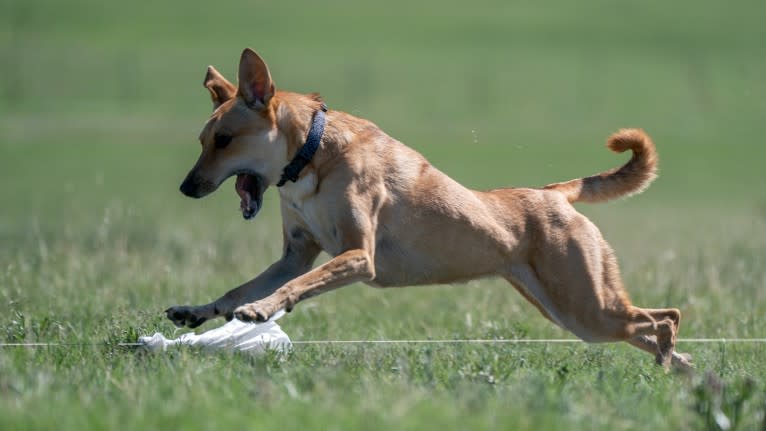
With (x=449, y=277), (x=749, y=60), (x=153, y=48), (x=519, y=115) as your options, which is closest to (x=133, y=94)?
(x=153, y=48)

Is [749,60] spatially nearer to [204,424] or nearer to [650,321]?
[650,321]

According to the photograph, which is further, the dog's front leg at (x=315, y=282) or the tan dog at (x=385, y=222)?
the tan dog at (x=385, y=222)

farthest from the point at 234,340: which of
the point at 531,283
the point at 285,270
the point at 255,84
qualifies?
the point at 531,283

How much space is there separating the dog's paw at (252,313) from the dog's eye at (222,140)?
1.18m

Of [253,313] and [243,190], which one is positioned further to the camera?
[243,190]

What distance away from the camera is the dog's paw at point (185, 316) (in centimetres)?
732

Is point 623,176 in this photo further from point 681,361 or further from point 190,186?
point 190,186

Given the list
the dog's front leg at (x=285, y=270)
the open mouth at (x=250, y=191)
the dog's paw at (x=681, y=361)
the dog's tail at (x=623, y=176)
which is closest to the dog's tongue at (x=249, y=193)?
the open mouth at (x=250, y=191)

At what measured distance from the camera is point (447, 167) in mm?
34906

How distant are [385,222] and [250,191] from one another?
88cm

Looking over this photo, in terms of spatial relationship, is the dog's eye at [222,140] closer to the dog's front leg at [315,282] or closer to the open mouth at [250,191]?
the open mouth at [250,191]

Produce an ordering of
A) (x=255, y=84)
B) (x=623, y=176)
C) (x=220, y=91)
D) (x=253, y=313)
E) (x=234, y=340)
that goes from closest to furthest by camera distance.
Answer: (x=253, y=313) → (x=234, y=340) → (x=255, y=84) → (x=220, y=91) → (x=623, y=176)

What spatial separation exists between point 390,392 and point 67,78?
4619 centimetres

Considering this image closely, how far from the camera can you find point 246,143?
743 cm
